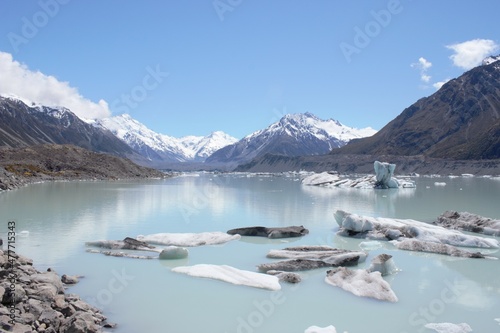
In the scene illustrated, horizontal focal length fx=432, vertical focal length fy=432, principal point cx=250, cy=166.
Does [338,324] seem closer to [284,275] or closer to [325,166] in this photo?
[284,275]

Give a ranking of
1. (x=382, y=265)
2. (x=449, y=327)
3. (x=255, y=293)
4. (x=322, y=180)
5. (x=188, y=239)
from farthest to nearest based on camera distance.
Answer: (x=322, y=180) → (x=188, y=239) → (x=382, y=265) → (x=255, y=293) → (x=449, y=327)

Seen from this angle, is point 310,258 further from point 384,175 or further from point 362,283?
point 384,175

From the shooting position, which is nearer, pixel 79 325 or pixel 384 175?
pixel 79 325

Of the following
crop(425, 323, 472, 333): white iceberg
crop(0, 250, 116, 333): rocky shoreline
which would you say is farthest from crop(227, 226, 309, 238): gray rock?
crop(425, 323, 472, 333): white iceberg

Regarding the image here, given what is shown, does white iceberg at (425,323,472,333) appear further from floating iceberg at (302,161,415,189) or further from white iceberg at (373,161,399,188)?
white iceberg at (373,161,399,188)

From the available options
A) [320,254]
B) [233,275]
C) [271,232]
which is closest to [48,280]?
[233,275]

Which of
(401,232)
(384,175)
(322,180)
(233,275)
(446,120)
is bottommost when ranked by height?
(233,275)
